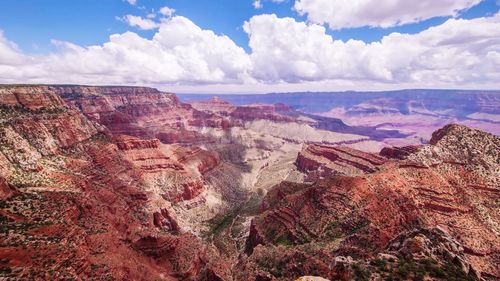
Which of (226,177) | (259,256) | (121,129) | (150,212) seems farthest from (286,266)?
(121,129)

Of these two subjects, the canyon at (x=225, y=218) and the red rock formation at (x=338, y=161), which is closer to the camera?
the canyon at (x=225, y=218)

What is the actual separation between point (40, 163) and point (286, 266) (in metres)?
67.0

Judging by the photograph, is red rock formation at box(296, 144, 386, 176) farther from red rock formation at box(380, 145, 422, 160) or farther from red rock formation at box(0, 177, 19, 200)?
red rock formation at box(0, 177, 19, 200)

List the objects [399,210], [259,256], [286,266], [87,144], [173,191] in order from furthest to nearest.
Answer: [173,191] < [87,144] < [399,210] < [259,256] < [286,266]

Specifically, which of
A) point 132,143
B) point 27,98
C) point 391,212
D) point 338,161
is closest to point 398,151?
point 338,161

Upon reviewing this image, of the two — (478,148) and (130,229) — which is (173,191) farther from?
(478,148)

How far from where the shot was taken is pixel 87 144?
122m

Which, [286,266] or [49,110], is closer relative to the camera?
[286,266]

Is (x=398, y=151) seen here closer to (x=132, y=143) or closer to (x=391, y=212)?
(x=391, y=212)

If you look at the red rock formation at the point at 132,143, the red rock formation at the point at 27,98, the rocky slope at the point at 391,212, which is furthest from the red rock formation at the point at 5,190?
the red rock formation at the point at 132,143

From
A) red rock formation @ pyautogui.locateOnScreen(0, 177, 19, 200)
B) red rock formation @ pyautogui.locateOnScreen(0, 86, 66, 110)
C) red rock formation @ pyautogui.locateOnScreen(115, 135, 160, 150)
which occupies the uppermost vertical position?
red rock formation @ pyautogui.locateOnScreen(0, 86, 66, 110)

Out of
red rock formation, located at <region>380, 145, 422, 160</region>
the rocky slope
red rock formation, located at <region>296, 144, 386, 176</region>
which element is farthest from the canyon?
red rock formation, located at <region>296, 144, 386, 176</region>

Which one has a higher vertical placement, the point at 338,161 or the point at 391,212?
the point at 391,212

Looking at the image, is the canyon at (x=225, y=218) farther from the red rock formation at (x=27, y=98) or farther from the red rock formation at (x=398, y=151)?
the red rock formation at (x=398, y=151)
